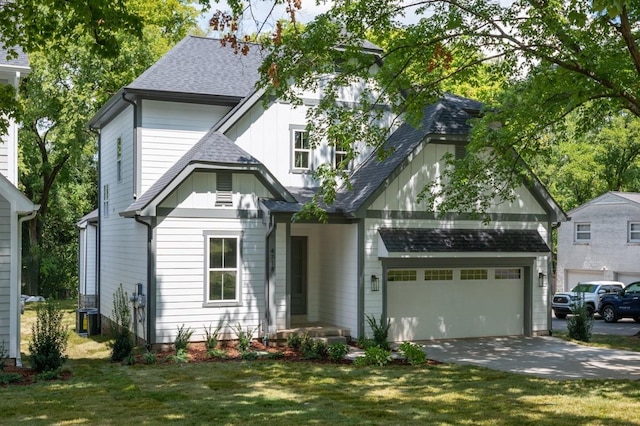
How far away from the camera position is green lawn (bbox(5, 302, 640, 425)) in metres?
10.3

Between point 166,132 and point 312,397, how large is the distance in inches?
405

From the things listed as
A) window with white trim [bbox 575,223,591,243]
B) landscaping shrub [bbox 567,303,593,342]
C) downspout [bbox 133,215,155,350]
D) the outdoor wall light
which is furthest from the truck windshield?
downspout [bbox 133,215,155,350]

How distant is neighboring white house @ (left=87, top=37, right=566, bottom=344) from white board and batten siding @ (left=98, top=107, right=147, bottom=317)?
0.30ft

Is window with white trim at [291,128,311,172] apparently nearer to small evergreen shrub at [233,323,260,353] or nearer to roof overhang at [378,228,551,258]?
roof overhang at [378,228,551,258]

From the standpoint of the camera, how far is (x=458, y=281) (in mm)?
20344

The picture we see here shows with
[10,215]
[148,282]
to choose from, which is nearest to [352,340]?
[148,282]

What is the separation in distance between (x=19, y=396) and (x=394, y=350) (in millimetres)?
9201

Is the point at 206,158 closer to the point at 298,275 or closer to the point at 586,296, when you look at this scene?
the point at 298,275

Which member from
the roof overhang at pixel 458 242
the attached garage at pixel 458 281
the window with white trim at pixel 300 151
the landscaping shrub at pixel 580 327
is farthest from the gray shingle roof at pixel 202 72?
the landscaping shrub at pixel 580 327

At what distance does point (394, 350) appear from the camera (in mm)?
18188

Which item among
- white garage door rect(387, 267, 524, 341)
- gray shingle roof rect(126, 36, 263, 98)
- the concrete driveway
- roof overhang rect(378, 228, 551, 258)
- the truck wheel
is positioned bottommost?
the truck wheel

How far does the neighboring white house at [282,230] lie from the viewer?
18188 mm

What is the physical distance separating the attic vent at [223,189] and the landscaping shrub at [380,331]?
471 centimetres

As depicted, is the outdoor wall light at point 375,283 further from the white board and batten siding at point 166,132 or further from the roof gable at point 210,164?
the white board and batten siding at point 166,132
